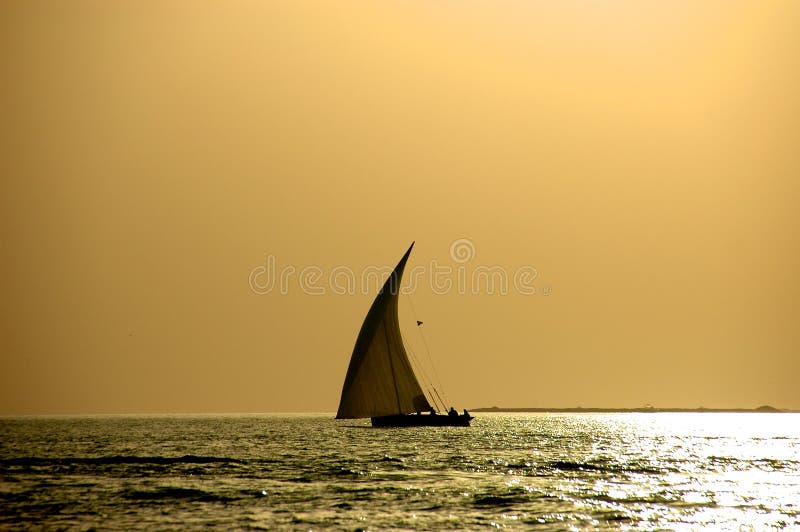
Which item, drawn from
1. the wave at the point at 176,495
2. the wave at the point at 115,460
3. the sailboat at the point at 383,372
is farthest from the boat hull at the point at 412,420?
the wave at the point at 176,495

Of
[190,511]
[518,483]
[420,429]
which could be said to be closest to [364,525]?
[190,511]

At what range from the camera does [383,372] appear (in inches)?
3834

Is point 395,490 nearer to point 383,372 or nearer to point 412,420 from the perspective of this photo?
point 383,372

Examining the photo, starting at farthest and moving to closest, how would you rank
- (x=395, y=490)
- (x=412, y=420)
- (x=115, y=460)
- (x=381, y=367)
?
(x=412, y=420)
(x=381, y=367)
(x=115, y=460)
(x=395, y=490)

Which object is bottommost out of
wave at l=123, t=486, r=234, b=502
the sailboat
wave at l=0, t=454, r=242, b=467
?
wave at l=123, t=486, r=234, b=502

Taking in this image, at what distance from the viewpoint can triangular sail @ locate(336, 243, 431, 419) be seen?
9625cm

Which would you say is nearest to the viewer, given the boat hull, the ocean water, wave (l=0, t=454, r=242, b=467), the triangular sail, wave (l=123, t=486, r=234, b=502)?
the ocean water

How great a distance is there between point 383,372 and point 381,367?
2.03ft

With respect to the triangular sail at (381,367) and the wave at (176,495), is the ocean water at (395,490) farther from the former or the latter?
the triangular sail at (381,367)

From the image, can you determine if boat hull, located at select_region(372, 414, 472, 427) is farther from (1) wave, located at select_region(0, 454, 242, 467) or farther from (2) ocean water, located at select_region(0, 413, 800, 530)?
(1) wave, located at select_region(0, 454, 242, 467)

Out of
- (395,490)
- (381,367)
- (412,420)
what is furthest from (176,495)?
(412,420)

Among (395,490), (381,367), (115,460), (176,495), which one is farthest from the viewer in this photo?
(381,367)

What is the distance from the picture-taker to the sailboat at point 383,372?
3792 inches

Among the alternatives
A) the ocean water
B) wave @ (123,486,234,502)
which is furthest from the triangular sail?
wave @ (123,486,234,502)
